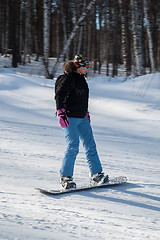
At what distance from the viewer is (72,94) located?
4.05m

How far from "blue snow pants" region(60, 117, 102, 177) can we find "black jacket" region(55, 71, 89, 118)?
4.4 inches

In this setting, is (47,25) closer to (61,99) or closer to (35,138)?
(35,138)

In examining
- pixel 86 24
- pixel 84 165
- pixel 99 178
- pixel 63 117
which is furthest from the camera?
pixel 86 24

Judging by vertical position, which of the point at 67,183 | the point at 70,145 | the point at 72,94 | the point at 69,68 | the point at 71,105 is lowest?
the point at 67,183

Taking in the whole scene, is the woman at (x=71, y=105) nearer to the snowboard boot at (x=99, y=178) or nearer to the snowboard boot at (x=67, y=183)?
the snowboard boot at (x=67, y=183)

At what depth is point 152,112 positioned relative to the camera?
9125mm

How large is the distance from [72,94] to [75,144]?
0.61 m

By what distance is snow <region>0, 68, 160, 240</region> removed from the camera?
3018 millimetres

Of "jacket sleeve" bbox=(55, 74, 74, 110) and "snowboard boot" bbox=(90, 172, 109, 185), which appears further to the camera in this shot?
"snowboard boot" bbox=(90, 172, 109, 185)

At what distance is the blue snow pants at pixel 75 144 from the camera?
158 inches

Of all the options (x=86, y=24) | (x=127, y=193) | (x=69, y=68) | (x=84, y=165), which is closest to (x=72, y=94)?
(x=69, y=68)

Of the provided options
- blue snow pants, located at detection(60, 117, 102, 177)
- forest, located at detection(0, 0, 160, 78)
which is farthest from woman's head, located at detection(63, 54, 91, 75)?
forest, located at detection(0, 0, 160, 78)

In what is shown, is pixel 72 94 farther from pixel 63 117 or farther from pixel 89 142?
pixel 89 142

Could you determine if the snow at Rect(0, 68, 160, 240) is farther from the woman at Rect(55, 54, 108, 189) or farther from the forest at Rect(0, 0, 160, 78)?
the forest at Rect(0, 0, 160, 78)
